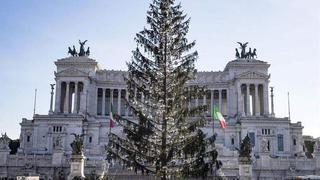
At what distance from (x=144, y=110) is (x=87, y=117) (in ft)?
183

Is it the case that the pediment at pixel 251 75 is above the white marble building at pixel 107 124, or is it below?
above

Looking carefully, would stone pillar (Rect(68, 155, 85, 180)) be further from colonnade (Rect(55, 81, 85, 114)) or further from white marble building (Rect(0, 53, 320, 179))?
colonnade (Rect(55, 81, 85, 114))

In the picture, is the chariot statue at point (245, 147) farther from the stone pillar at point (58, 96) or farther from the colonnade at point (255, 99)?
the stone pillar at point (58, 96)

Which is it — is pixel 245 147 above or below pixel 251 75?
below

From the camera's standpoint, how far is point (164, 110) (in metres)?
33.2

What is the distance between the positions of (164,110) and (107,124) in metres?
50.5

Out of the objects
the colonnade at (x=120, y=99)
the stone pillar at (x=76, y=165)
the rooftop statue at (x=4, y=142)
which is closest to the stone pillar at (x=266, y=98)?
the colonnade at (x=120, y=99)

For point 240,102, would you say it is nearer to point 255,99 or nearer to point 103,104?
point 255,99

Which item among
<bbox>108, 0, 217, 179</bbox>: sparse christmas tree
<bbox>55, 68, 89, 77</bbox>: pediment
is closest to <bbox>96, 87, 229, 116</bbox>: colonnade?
<bbox>55, 68, 89, 77</bbox>: pediment

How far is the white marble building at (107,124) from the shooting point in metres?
59.7

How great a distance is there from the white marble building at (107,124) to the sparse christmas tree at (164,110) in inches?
608

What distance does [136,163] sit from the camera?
109 feet

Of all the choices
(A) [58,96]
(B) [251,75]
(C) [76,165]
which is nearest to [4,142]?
(C) [76,165]

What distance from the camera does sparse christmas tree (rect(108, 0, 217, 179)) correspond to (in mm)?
32906
